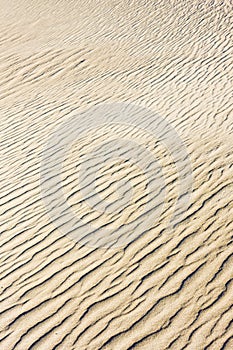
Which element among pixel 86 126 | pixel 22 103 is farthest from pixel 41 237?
pixel 22 103

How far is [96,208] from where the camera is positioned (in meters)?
5.86

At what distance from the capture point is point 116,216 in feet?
18.6

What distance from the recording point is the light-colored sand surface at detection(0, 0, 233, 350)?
13.9 feet

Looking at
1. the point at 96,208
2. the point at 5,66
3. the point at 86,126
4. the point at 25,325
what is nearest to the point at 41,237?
the point at 96,208

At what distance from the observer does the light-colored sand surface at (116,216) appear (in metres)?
4.23

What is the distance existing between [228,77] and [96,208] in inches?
250

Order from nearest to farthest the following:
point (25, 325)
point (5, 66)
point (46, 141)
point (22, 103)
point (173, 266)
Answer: point (25, 325)
point (173, 266)
point (46, 141)
point (22, 103)
point (5, 66)

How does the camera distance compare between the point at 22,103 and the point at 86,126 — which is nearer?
→ the point at 86,126

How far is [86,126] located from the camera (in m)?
8.34

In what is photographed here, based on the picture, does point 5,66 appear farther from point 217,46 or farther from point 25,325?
point 25,325

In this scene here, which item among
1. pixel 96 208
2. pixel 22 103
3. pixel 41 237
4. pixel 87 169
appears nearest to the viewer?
pixel 41 237

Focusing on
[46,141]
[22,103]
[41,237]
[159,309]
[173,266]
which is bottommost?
[159,309]

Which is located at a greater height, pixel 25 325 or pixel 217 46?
pixel 217 46

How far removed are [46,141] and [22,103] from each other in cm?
252
